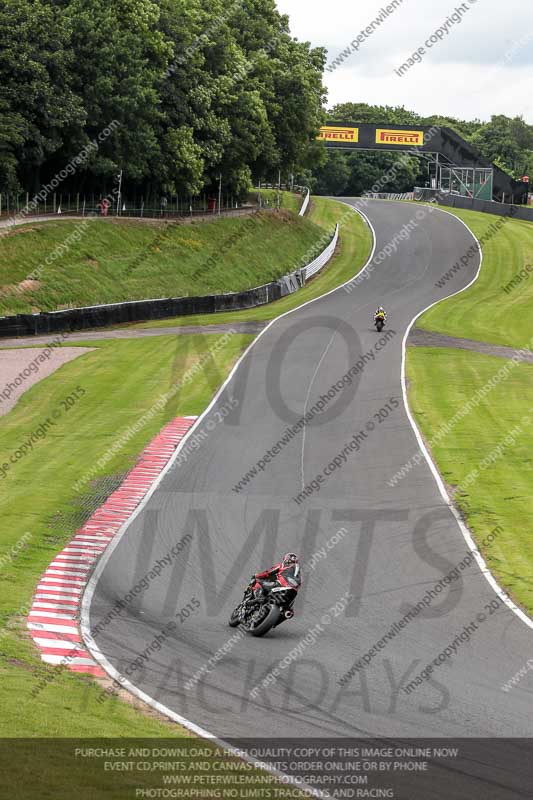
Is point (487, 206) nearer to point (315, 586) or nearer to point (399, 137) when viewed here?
point (399, 137)

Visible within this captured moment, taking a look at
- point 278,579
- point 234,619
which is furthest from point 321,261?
point 278,579

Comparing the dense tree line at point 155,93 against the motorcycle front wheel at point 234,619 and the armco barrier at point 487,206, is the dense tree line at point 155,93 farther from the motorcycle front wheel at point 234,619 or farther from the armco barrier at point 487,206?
the motorcycle front wheel at point 234,619

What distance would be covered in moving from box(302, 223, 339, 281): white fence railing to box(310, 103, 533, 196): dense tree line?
59.9m

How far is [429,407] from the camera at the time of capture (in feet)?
112

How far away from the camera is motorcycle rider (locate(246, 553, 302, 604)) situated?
621 inches

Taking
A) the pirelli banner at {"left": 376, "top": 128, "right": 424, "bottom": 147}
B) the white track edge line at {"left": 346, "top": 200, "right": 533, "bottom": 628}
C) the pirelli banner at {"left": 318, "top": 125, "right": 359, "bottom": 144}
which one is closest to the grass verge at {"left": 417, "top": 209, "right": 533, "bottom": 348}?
the white track edge line at {"left": 346, "top": 200, "right": 533, "bottom": 628}

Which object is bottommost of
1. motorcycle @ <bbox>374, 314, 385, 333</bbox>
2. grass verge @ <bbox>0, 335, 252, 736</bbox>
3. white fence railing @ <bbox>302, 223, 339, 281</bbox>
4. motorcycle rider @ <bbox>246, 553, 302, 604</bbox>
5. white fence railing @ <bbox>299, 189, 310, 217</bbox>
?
grass verge @ <bbox>0, 335, 252, 736</bbox>

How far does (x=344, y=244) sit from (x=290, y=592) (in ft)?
217

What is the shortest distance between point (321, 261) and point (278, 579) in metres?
57.3

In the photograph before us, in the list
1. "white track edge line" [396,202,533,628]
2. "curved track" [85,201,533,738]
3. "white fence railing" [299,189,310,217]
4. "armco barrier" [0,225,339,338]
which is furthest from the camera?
"white fence railing" [299,189,310,217]

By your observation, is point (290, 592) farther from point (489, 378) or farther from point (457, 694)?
point (489, 378)

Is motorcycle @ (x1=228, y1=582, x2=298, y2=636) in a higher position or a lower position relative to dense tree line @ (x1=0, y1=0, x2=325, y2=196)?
lower

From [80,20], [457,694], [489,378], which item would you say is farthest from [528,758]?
[80,20]

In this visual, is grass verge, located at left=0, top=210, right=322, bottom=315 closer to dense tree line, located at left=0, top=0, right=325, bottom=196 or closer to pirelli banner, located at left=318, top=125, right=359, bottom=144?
dense tree line, located at left=0, top=0, right=325, bottom=196
